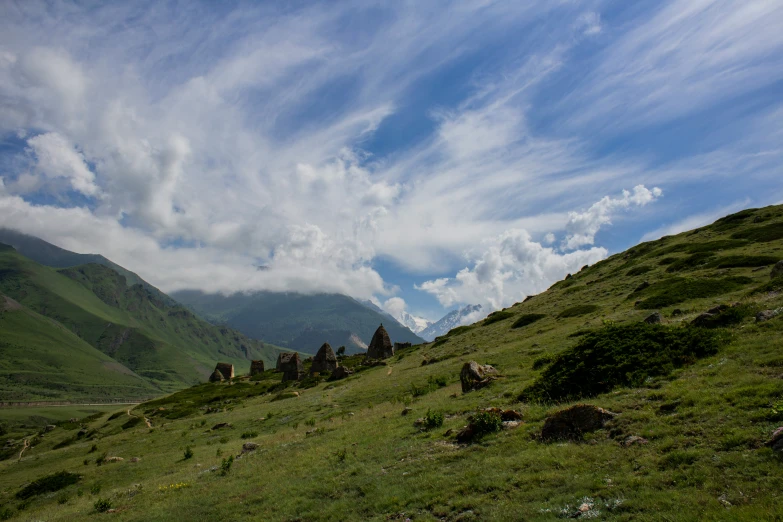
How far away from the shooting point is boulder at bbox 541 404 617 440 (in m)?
14.4

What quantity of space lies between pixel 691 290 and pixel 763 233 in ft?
100

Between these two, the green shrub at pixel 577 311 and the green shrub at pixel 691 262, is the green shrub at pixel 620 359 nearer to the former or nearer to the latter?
the green shrub at pixel 577 311

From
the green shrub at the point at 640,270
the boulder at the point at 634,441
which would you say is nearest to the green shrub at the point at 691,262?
the green shrub at the point at 640,270

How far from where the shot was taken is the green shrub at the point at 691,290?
3527cm

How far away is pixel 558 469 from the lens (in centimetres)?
1213

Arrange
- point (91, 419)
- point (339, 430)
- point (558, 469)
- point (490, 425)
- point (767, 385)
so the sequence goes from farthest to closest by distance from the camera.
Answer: point (91, 419) → point (339, 430) → point (490, 425) → point (767, 385) → point (558, 469)

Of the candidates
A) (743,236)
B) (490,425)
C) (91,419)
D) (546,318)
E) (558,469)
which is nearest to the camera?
(558,469)

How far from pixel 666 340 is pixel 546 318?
33.7m

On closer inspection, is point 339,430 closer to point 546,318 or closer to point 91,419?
point 546,318

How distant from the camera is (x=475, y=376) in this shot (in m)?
28.4

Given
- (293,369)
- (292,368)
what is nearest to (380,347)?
(293,369)

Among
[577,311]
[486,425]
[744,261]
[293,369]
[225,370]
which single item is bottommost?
[225,370]

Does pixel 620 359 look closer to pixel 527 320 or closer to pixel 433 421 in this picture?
pixel 433 421

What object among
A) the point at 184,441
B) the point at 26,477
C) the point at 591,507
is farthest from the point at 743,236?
the point at 26,477
